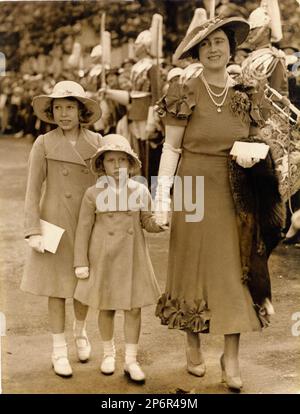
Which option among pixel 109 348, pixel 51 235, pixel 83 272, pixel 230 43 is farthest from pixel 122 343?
pixel 230 43

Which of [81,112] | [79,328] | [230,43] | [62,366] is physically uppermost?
[230,43]

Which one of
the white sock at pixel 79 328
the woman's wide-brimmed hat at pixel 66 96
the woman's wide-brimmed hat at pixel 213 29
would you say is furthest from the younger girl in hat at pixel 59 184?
the woman's wide-brimmed hat at pixel 213 29

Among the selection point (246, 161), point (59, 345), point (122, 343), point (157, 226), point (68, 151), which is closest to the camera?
point (246, 161)

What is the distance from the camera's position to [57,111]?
342 cm

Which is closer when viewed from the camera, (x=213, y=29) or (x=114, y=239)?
(x=213, y=29)

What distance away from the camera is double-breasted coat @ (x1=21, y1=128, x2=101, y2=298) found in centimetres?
345

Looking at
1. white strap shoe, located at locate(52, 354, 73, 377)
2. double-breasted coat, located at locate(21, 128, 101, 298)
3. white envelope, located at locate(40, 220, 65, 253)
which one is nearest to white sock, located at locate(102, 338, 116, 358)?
white strap shoe, located at locate(52, 354, 73, 377)

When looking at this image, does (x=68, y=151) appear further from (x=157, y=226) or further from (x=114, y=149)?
(x=157, y=226)

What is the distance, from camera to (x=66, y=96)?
11.0 feet

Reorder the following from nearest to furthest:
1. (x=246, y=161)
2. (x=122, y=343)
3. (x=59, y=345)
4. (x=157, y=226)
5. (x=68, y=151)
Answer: (x=246, y=161)
(x=157, y=226)
(x=68, y=151)
(x=59, y=345)
(x=122, y=343)

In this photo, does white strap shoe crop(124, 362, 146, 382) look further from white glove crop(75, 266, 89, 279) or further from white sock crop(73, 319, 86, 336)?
white glove crop(75, 266, 89, 279)

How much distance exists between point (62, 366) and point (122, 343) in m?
0.35

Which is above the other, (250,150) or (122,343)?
(250,150)
